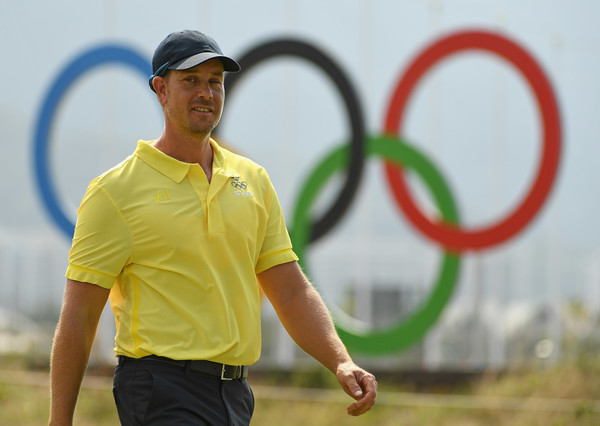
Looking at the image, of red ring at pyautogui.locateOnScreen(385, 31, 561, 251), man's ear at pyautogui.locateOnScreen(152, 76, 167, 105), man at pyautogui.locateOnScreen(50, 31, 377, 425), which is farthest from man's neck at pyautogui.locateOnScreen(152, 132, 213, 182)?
red ring at pyautogui.locateOnScreen(385, 31, 561, 251)

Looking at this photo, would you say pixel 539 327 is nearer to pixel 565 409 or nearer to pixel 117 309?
pixel 565 409

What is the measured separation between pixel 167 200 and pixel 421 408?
581 cm

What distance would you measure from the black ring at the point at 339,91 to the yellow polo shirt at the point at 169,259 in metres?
5.70

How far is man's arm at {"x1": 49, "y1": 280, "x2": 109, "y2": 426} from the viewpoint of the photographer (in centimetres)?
241

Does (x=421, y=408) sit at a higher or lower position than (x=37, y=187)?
lower

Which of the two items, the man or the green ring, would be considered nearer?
the man

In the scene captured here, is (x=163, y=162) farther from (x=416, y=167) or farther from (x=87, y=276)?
(x=416, y=167)

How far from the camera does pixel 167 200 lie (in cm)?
253

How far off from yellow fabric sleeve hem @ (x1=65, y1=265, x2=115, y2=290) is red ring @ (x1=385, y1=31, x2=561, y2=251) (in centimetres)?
627

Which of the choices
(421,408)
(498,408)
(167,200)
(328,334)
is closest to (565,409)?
(498,408)

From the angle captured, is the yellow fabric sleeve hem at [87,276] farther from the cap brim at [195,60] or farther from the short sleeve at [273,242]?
the cap brim at [195,60]

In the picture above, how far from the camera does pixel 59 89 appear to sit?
362 inches

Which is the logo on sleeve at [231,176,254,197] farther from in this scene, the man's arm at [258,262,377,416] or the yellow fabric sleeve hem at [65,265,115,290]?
the yellow fabric sleeve hem at [65,265,115,290]

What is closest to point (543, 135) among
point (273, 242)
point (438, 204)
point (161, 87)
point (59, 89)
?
point (438, 204)
